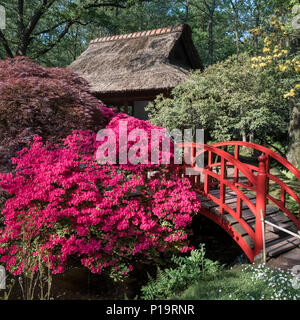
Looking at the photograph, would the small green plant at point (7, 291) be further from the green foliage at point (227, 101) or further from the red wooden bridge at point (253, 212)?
the green foliage at point (227, 101)

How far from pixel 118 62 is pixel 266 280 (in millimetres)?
12777

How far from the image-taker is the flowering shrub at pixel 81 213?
4.16 m

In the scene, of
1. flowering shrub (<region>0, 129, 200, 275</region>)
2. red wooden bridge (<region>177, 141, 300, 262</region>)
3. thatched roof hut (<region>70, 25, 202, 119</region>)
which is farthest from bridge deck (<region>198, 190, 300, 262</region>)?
thatched roof hut (<region>70, 25, 202, 119</region>)

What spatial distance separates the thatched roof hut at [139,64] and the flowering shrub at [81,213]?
7472 mm

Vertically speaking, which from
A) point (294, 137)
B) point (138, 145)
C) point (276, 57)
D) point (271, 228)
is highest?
point (276, 57)

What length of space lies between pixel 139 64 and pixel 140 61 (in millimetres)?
239

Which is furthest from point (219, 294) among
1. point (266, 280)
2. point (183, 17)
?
point (183, 17)

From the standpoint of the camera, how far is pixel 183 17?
2667cm

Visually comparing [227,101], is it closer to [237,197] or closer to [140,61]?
[237,197]

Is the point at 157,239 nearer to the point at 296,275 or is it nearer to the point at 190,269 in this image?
the point at 190,269

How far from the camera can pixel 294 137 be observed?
10.5 metres

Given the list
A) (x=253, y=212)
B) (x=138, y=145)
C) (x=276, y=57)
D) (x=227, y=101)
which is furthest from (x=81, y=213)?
(x=276, y=57)

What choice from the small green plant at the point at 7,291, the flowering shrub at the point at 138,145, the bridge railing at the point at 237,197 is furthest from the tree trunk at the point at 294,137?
the small green plant at the point at 7,291

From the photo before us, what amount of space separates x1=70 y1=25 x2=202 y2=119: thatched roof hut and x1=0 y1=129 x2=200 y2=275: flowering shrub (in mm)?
7472
